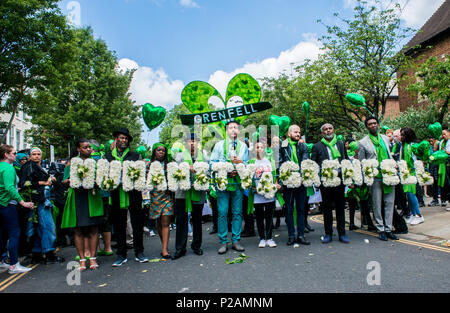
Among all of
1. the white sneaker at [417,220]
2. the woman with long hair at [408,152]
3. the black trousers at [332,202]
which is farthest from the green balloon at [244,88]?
the white sneaker at [417,220]

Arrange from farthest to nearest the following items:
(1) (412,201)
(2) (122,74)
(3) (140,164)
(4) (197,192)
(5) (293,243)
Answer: (2) (122,74) < (1) (412,201) < (5) (293,243) < (4) (197,192) < (3) (140,164)

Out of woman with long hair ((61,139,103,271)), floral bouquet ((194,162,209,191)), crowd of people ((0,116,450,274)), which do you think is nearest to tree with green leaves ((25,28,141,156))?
crowd of people ((0,116,450,274))

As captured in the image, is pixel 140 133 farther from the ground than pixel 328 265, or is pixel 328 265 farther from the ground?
pixel 140 133

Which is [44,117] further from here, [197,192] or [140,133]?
[197,192]

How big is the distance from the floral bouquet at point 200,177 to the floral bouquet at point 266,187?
0.98 meters

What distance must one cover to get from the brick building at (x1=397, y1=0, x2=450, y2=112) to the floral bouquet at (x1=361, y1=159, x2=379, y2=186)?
758 inches

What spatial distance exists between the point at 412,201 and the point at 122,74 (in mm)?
25960

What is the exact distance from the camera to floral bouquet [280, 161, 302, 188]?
218 inches

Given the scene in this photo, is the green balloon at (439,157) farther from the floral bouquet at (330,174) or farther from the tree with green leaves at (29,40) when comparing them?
the tree with green leaves at (29,40)

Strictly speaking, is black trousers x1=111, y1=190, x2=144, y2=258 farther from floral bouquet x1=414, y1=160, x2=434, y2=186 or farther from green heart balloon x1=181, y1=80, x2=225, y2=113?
floral bouquet x1=414, y1=160, x2=434, y2=186

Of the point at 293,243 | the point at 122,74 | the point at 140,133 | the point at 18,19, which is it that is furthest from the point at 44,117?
the point at 293,243

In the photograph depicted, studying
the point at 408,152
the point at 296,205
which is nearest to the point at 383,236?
the point at 296,205

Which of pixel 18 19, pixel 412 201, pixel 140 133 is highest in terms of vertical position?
pixel 18 19

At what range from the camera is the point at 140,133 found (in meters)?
31.2
